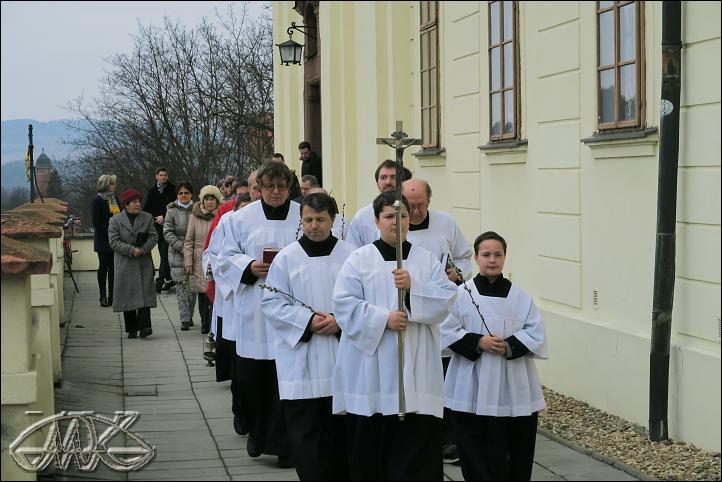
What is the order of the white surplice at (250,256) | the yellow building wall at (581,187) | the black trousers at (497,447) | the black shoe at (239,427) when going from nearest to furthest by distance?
the black trousers at (497,447)
the yellow building wall at (581,187)
the white surplice at (250,256)
the black shoe at (239,427)

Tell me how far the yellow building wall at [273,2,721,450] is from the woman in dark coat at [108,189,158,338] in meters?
3.18

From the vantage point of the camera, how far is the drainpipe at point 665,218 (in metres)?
8.13

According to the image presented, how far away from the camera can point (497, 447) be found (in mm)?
7133

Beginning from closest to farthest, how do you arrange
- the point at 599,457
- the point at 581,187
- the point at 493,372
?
the point at 493,372, the point at 599,457, the point at 581,187

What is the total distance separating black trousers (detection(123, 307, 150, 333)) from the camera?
49.1ft

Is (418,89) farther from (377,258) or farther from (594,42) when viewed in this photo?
(377,258)

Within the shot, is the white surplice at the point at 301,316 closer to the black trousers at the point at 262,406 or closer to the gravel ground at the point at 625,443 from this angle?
the black trousers at the point at 262,406

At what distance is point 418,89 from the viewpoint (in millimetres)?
14523

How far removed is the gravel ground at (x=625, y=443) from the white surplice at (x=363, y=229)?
1.84 metres

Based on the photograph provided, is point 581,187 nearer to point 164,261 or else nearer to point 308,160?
point 308,160

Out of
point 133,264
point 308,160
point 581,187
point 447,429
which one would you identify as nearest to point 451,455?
point 447,429

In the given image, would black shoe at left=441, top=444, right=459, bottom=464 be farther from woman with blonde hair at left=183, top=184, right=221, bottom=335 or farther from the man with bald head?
woman with blonde hair at left=183, top=184, right=221, bottom=335

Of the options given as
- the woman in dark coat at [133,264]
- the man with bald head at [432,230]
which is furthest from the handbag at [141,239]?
the man with bald head at [432,230]

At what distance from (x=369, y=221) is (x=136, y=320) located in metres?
6.79
